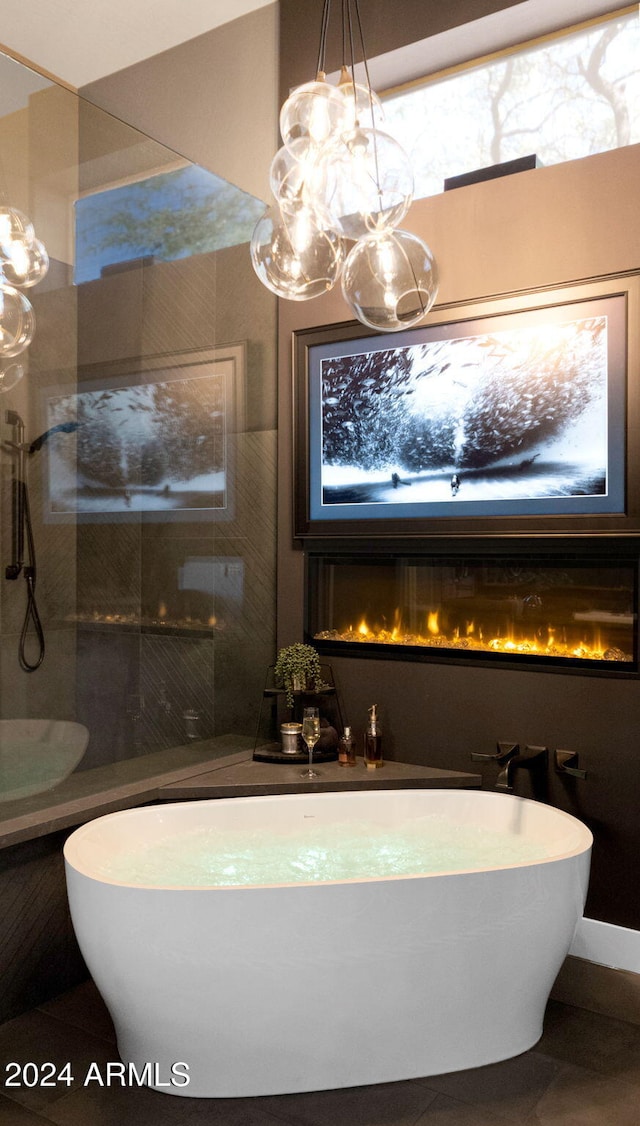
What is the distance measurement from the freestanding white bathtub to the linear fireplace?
88 centimetres

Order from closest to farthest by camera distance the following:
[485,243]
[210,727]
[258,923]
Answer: [258,923] → [485,243] → [210,727]

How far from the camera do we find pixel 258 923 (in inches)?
84.5

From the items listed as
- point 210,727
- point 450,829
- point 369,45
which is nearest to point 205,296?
point 369,45

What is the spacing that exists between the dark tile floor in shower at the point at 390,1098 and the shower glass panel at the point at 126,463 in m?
0.75

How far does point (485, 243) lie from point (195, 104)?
1.57 m

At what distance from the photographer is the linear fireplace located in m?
3.03

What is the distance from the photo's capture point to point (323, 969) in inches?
86.3

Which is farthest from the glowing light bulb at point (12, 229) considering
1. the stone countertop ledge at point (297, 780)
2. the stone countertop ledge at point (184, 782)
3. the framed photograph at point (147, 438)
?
the stone countertop ledge at point (297, 780)

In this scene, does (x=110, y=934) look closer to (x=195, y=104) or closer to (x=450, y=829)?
(x=450, y=829)

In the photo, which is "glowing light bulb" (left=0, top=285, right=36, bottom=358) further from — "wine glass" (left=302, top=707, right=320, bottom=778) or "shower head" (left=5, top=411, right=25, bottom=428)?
"wine glass" (left=302, top=707, right=320, bottom=778)

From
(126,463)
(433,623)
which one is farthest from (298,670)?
(126,463)

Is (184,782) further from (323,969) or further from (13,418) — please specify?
(13,418)

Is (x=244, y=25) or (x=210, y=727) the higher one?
(x=244, y=25)

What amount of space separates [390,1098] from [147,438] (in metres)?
2.30
